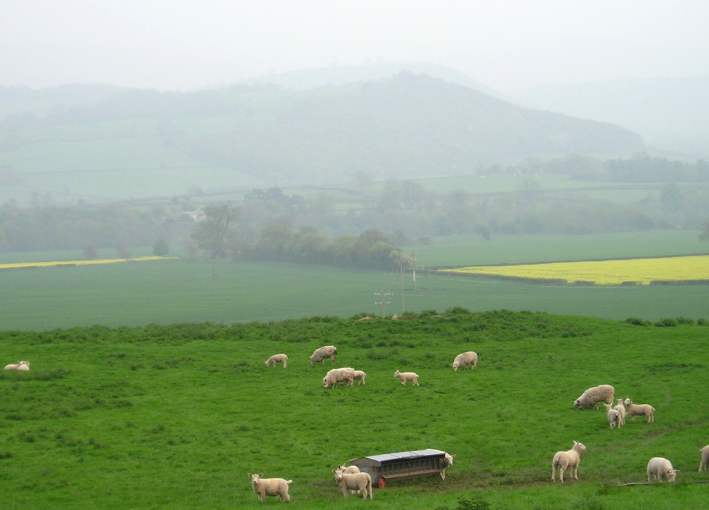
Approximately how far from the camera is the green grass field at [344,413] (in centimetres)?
2100

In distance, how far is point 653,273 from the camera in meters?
79.6

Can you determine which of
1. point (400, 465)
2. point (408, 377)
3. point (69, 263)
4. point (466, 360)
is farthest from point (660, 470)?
point (69, 263)

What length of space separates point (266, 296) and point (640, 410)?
55.4 m

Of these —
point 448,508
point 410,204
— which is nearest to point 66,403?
point 448,508

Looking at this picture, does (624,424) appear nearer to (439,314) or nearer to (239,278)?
(439,314)

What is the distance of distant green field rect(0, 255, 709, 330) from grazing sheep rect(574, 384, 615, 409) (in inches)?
1129

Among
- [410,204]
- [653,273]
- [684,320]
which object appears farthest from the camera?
[410,204]

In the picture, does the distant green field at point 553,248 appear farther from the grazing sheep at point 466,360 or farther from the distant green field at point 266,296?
the grazing sheep at point 466,360

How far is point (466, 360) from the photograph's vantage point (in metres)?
32.5

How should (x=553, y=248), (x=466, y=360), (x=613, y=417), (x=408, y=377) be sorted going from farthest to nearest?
(x=553, y=248)
(x=466, y=360)
(x=408, y=377)
(x=613, y=417)

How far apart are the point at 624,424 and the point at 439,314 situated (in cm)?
1630

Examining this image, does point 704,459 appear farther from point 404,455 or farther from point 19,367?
point 19,367

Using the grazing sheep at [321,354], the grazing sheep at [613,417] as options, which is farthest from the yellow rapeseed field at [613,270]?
the grazing sheep at [613,417]

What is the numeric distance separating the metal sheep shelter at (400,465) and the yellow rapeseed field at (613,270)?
181 ft
